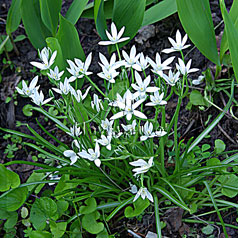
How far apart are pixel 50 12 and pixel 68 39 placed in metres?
0.21

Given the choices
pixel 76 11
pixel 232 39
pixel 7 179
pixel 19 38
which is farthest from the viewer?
pixel 19 38

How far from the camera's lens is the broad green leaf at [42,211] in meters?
1.23

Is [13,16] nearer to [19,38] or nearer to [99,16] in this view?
[19,38]

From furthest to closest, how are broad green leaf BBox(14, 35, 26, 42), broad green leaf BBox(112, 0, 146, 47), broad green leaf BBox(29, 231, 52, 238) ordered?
1. broad green leaf BBox(14, 35, 26, 42)
2. broad green leaf BBox(112, 0, 146, 47)
3. broad green leaf BBox(29, 231, 52, 238)

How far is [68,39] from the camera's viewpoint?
1.39 m

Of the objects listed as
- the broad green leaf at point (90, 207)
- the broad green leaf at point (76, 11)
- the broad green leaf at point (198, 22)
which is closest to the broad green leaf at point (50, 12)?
the broad green leaf at point (76, 11)

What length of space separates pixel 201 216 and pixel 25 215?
736mm

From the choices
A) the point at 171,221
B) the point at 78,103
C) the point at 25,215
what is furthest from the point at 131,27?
the point at 25,215

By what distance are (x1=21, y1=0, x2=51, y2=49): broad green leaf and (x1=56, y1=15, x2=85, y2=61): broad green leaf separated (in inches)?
10.2

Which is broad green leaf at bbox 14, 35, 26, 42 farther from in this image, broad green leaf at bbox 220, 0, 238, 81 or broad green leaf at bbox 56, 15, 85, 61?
broad green leaf at bbox 220, 0, 238, 81

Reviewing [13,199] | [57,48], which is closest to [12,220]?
[13,199]

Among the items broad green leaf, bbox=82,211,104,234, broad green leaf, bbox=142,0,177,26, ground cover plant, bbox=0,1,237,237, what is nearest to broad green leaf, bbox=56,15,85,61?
ground cover plant, bbox=0,1,237,237

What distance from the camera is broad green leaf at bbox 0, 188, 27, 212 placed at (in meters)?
1.24

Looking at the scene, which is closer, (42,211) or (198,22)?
(42,211)
